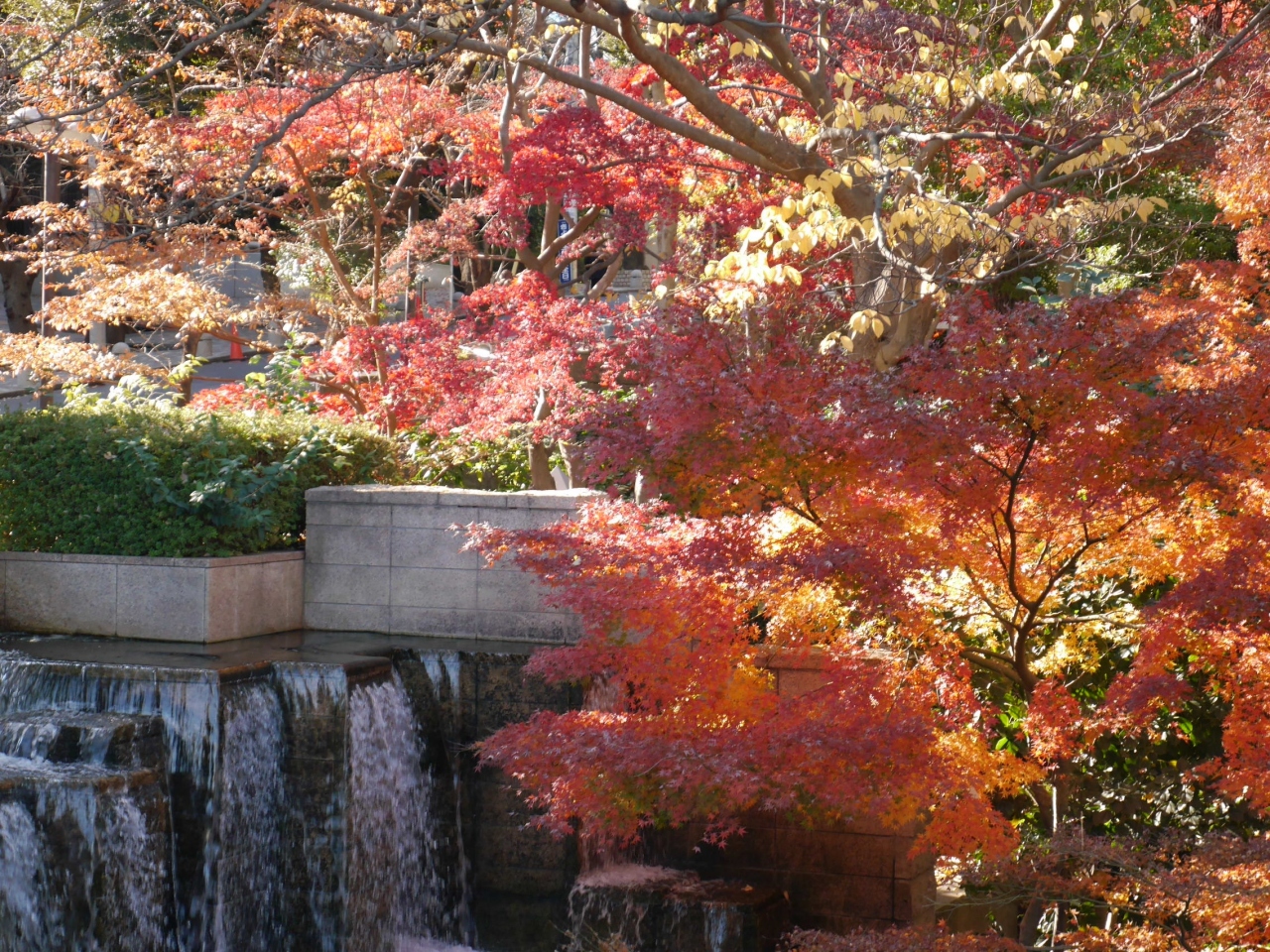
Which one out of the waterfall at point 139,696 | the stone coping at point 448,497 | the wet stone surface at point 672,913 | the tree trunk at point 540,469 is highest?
the tree trunk at point 540,469

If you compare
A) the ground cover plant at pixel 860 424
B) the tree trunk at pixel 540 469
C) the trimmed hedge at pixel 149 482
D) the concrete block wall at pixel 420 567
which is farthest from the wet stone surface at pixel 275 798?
the tree trunk at pixel 540 469

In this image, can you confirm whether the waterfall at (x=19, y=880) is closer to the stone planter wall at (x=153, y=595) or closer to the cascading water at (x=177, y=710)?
the cascading water at (x=177, y=710)

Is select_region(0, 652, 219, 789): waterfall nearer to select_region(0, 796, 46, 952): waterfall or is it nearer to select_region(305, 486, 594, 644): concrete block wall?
select_region(0, 796, 46, 952): waterfall

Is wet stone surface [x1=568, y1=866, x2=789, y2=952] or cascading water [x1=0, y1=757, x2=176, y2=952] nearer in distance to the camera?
cascading water [x1=0, y1=757, x2=176, y2=952]

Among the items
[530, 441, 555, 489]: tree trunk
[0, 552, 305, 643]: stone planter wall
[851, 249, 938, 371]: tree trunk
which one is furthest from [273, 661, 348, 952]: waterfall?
[851, 249, 938, 371]: tree trunk

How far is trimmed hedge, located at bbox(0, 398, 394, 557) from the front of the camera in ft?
31.8

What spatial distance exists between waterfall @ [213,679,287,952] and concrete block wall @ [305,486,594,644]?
1822 millimetres

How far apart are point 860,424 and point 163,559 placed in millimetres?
5918

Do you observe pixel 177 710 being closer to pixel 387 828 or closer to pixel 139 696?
pixel 139 696

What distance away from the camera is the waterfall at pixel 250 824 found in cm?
778

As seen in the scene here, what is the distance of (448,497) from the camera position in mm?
9648

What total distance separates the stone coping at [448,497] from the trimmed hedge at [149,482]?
0.42 meters

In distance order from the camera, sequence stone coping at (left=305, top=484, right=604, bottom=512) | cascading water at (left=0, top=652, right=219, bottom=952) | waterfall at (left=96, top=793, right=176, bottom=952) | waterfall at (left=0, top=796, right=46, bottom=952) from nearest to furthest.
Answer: waterfall at (left=0, top=796, right=46, bottom=952) → waterfall at (left=96, top=793, right=176, bottom=952) → cascading water at (left=0, top=652, right=219, bottom=952) → stone coping at (left=305, top=484, right=604, bottom=512)

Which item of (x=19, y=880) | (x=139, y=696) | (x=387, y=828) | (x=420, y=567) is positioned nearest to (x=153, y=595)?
(x=139, y=696)
